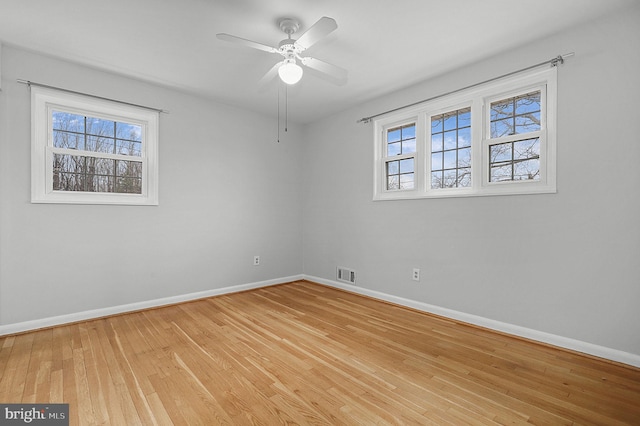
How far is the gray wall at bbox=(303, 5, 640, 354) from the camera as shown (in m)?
2.25

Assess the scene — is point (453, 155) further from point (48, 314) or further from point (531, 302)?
point (48, 314)

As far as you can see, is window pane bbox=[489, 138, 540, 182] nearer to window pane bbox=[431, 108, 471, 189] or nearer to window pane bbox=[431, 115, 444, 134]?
window pane bbox=[431, 108, 471, 189]

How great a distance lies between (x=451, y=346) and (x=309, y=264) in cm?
286

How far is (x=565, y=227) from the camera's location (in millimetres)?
2502

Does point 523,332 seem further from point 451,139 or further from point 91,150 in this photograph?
point 91,150

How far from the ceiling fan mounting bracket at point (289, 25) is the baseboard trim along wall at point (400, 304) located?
10.2 feet

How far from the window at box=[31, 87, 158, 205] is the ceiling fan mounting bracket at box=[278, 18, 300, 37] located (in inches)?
84.4

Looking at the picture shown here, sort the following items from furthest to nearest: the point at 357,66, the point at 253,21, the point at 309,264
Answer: the point at 309,264 < the point at 357,66 < the point at 253,21

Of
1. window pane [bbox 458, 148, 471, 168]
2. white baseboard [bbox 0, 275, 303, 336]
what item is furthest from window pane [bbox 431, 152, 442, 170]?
white baseboard [bbox 0, 275, 303, 336]

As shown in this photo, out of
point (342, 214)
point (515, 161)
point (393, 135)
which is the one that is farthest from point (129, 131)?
point (515, 161)

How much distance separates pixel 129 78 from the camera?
137 inches

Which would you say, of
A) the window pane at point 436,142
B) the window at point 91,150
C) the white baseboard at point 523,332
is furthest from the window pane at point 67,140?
the window pane at point 436,142

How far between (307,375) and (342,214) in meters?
2.71

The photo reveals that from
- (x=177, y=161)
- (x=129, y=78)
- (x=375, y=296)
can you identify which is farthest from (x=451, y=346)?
(x=129, y=78)
